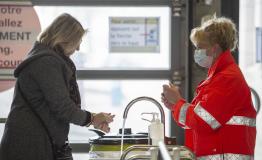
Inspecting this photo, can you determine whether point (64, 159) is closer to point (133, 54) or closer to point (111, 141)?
point (111, 141)

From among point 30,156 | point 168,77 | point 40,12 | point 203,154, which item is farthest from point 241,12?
point 30,156

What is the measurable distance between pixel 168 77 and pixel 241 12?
0.73 metres

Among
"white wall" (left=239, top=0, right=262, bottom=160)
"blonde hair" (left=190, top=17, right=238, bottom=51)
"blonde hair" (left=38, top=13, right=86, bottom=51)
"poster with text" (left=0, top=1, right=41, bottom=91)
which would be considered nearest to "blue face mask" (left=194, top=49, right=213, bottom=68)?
"blonde hair" (left=190, top=17, right=238, bottom=51)

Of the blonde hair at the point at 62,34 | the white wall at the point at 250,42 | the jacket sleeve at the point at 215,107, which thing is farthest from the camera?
the white wall at the point at 250,42

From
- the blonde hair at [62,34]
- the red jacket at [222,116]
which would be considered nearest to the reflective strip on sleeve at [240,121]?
the red jacket at [222,116]

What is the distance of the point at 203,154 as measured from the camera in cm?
242

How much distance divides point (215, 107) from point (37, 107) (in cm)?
84

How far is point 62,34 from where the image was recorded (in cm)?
259

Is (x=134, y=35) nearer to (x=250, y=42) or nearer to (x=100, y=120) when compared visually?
(x=250, y=42)

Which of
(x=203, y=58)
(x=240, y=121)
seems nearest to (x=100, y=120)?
(x=203, y=58)

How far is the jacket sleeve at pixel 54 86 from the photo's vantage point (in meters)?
2.47

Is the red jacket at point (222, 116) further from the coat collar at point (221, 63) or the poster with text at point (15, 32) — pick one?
the poster with text at point (15, 32)

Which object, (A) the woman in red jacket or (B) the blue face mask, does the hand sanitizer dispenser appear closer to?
(A) the woman in red jacket

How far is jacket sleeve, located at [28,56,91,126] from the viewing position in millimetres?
2475
